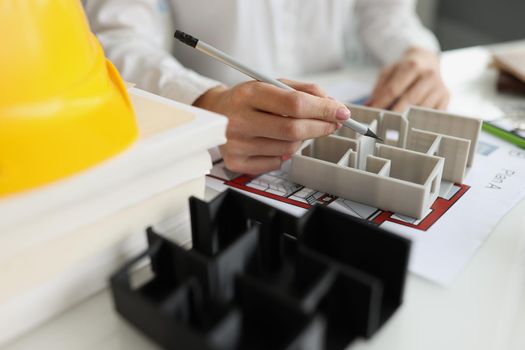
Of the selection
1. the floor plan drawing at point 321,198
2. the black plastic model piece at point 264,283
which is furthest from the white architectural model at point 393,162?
the black plastic model piece at point 264,283

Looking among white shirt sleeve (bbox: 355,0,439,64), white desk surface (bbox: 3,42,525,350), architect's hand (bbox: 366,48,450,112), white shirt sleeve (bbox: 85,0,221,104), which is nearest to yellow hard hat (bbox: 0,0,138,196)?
white desk surface (bbox: 3,42,525,350)

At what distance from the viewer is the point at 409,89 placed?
0.82 meters

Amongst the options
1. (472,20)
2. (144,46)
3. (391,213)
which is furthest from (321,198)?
(472,20)

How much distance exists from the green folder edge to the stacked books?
50cm

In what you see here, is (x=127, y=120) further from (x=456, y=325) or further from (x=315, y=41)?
(x=315, y=41)

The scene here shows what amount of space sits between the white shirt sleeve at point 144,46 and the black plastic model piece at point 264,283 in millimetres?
338

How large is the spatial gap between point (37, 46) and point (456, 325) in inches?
14.8

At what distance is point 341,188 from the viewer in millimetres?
530

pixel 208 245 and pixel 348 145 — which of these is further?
pixel 348 145

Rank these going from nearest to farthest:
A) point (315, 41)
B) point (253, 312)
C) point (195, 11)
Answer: point (253, 312) < point (195, 11) < point (315, 41)

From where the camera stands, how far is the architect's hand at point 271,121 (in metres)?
0.55

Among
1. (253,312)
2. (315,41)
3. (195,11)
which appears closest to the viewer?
(253,312)

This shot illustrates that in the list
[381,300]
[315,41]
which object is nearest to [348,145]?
[381,300]

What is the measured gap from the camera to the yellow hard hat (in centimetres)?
32
